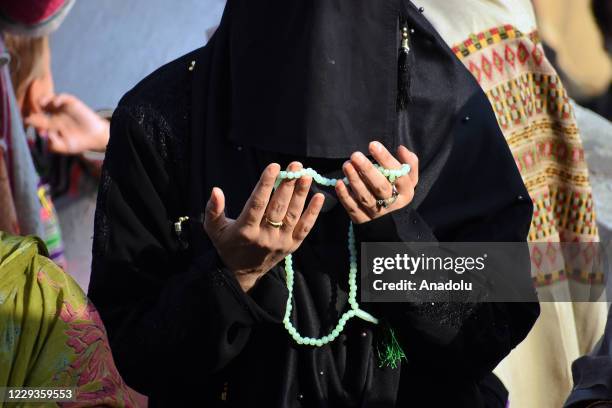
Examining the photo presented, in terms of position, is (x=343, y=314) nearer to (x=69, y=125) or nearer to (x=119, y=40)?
(x=69, y=125)

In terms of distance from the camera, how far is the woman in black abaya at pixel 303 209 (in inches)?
80.7

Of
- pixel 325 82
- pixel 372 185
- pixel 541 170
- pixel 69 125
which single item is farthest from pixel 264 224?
pixel 69 125

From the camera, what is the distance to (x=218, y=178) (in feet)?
7.20

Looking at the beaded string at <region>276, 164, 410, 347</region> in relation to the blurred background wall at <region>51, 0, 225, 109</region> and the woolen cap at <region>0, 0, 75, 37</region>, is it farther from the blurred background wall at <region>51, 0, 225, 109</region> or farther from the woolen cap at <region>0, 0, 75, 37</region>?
the woolen cap at <region>0, 0, 75, 37</region>

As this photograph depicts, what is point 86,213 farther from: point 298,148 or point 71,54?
point 298,148

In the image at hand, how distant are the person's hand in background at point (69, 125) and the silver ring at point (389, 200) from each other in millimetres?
1740

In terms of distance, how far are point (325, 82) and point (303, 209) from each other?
0.80ft

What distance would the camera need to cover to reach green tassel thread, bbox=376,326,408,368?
6.98ft

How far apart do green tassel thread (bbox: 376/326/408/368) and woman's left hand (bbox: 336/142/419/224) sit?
239 mm

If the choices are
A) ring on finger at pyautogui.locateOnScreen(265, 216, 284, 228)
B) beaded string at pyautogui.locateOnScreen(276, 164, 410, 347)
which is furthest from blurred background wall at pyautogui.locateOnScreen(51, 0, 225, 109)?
ring on finger at pyautogui.locateOnScreen(265, 216, 284, 228)

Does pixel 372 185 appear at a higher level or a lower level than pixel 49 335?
Answer: higher

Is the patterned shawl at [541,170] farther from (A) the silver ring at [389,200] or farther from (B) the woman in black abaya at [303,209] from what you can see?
(A) the silver ring at [389,200]

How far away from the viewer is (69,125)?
3.62 metres

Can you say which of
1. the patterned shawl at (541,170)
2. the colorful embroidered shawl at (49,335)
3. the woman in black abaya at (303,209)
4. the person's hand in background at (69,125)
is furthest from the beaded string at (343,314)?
the person's hand in background at (69,125)
